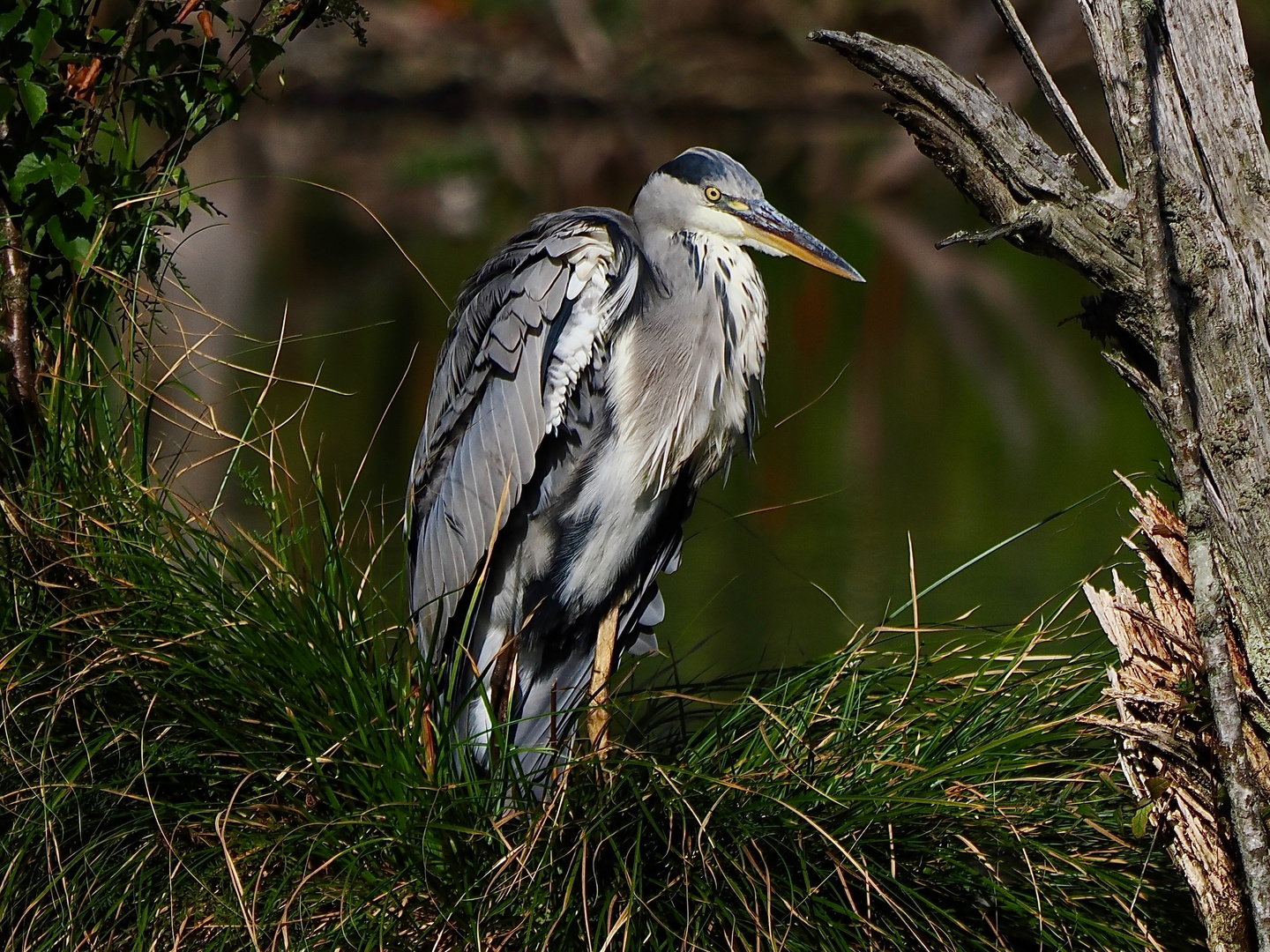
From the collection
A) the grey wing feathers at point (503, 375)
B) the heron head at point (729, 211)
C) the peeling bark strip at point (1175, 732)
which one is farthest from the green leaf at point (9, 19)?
the peeling bark strip at point (1175, 732)

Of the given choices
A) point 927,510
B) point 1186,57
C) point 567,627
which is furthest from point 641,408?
point 927,510

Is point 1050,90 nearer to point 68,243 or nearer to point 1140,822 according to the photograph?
point 1140,822

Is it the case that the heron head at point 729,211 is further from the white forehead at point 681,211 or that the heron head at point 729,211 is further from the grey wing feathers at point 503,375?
the grey wing feathers at point 503,375

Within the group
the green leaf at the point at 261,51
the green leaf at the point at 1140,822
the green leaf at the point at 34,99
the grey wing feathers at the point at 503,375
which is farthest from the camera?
the grey wing feathers at the point at 503,375

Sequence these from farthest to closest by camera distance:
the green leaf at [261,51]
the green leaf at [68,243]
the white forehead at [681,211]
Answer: the white forehead at [681,211], the green leaf at [261,51], the green leaf at [68,243]

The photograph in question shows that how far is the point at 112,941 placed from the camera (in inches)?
69.7

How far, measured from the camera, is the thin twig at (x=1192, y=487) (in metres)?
1.49

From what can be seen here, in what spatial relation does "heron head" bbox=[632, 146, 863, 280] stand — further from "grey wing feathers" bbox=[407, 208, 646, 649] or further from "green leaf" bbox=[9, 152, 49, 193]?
"green leaf" bbox=[9, 152, 49, 193]

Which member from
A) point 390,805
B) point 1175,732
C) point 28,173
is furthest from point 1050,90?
point 28,173

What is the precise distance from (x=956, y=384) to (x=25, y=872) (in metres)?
5.46

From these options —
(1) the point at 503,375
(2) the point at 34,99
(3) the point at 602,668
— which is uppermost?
(2) the point at 34,99

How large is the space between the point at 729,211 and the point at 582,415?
0.45 m

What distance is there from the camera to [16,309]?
6.66 ft

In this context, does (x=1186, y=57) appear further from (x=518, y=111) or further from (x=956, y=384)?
(x=518, y=111)
